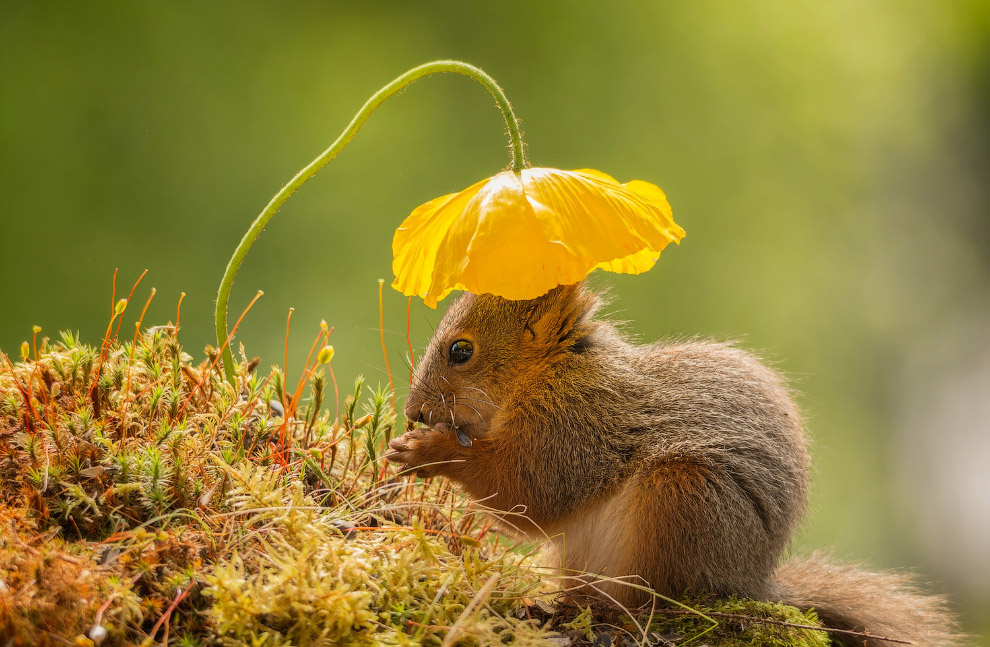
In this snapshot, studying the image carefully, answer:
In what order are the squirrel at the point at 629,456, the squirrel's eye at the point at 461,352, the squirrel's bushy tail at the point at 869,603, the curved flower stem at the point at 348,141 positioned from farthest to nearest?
1. the squirrel's eye at the point at 461,352
2. the squirrel's bushy tail at the point at 869,603
3. the squirrel at the point at 629,456
4. the curved flower stem at the point at 348,141

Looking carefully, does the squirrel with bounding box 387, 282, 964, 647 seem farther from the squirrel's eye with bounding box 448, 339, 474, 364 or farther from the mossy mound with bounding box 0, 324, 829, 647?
the mossy mound with bounding box 0, 324, 829, 647

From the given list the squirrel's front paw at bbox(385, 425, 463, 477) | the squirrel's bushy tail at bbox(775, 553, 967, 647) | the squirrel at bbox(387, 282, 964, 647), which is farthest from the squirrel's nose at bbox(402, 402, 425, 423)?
the squirrel's bushy tail at bbox(775, 553, 967, 647)

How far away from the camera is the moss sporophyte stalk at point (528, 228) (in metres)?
1.66

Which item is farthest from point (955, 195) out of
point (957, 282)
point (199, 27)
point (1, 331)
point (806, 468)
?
point (1, 331)

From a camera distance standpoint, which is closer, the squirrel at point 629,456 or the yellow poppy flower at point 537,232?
the yellow poppy flower at point 537,232

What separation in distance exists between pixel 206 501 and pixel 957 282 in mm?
4606

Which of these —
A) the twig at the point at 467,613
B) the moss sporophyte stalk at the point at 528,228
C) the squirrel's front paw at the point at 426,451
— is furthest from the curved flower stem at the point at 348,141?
the twig at the point at 467,613

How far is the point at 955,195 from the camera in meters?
4.87

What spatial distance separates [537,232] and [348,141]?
0.55 metres

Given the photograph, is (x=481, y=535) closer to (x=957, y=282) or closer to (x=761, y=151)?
(x=761, y=151)

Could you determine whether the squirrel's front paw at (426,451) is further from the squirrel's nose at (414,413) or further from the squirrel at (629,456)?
the squirrel's nose at (414,413)

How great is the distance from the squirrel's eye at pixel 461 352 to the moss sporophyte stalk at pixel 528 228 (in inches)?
16.4

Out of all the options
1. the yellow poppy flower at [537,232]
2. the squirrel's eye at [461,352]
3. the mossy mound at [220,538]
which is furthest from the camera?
the squirrel's eye at [461,352]

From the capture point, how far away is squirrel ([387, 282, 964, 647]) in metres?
1.98
